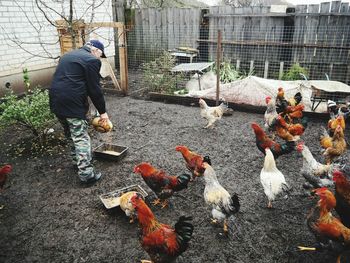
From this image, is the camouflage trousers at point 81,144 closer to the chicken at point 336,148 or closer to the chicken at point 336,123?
the chicken at point 336,148

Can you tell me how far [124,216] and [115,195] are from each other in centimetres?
41

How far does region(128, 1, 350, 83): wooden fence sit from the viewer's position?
9.12 meters

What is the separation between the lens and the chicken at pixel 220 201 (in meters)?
3.42

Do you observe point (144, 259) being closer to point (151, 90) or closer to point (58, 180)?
point (58, 180)

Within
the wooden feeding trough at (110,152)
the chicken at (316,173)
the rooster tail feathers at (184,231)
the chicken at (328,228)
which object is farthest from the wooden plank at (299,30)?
the rooster tail feathers at (184,231)

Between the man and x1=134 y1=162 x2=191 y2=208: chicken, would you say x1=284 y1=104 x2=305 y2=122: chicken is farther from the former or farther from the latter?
the man

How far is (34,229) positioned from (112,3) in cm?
1120

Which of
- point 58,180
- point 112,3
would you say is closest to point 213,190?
point 58,180

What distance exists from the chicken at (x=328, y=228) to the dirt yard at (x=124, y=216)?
0.33m

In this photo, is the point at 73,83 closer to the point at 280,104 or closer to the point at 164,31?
the point at 280,104

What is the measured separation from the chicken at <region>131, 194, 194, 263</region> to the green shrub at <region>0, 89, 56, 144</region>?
3593 millimetres

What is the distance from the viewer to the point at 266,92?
765 cm

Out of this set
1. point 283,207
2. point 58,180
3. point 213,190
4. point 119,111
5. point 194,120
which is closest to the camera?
point 213,190

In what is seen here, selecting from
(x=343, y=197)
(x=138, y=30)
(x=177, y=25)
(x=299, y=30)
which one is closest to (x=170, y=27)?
(x=177, y=25)
